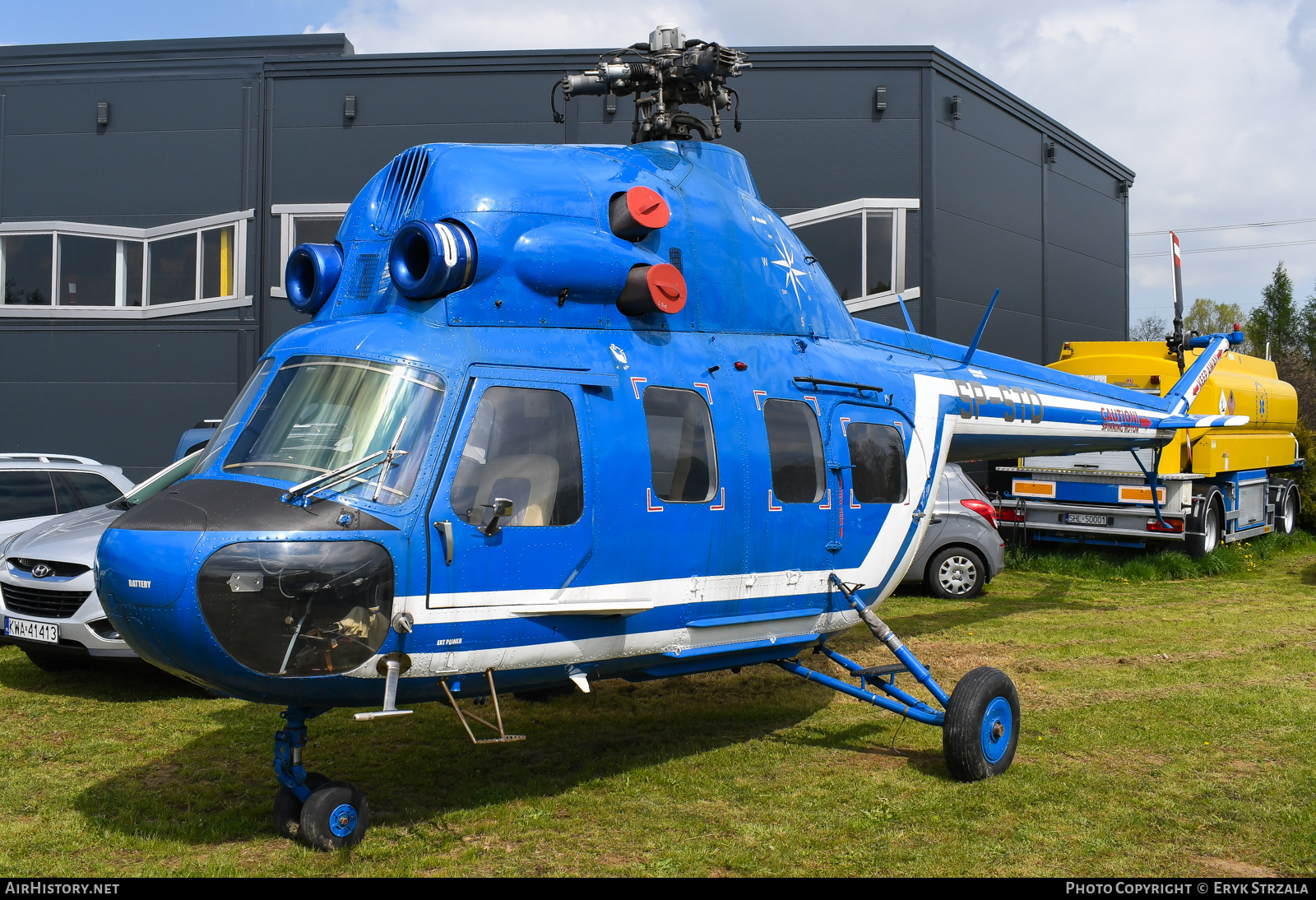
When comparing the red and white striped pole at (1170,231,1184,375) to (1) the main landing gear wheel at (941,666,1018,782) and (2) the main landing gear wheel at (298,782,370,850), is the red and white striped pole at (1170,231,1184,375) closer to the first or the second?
(1) the main landing gear wheel at (941,666,1018,782)

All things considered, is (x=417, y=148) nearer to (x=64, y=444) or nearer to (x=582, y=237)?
(x=582, y=237)

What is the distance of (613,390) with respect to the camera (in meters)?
5.25

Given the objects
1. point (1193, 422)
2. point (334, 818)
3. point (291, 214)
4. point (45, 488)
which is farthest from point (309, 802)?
point (291, 214)

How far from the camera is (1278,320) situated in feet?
195

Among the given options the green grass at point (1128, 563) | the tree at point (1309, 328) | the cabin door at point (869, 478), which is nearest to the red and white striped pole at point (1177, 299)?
the green grass at point (1128, 563)

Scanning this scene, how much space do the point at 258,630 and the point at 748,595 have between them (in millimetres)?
2662

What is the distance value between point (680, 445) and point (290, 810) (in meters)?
2.65

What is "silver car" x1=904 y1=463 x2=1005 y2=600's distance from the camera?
12.3m

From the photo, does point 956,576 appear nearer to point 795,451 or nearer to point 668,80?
point 795,451

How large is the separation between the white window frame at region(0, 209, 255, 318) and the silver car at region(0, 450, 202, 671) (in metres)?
8.68

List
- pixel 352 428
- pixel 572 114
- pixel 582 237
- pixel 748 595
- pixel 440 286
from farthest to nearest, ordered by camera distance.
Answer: pixel 572 114, pixel 748 595, pixel 582 237, pixel 440 286, pixel 352 428

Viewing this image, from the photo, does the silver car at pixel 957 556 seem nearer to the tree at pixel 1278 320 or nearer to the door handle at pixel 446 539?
the door handle at pixel 446 539

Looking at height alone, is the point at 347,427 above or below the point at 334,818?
above
